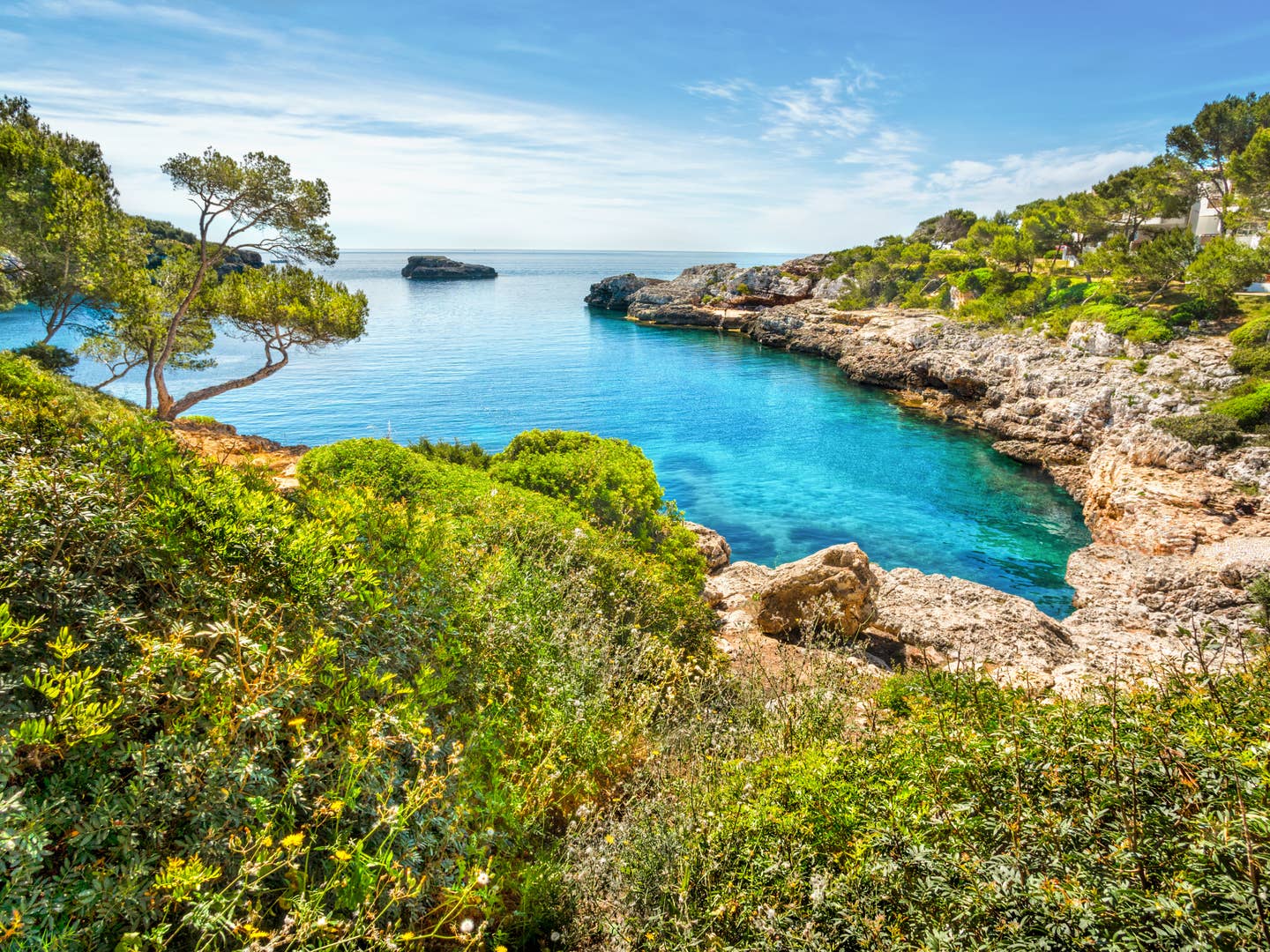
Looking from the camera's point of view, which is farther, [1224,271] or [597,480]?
[1224,271]

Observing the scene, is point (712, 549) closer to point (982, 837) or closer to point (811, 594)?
point (811, 594)

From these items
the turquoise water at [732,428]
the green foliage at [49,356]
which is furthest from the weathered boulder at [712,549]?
the green foliage at [49,356]

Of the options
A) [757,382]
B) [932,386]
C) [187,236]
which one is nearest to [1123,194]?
[932,386]

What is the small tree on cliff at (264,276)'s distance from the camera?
18.9 m

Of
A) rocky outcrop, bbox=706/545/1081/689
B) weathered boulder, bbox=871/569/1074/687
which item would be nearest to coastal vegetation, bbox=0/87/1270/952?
rocky outcrop, bbox=706/545/1081/689

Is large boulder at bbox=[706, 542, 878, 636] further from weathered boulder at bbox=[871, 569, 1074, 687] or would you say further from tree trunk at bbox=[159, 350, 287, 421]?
tree trunk at bbox=[159, 350, 287, 421]

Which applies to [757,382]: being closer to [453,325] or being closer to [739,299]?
[739,299]

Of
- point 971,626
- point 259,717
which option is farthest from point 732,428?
point 259,717

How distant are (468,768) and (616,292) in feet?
338

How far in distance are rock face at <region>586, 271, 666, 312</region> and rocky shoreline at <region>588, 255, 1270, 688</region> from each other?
4811 cm

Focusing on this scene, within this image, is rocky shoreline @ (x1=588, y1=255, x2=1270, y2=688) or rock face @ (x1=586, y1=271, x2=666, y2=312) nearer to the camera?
rocky shoreline @ (x1=588, y1=255, x2=1270, y2=688)

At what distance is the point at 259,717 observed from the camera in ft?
9.53

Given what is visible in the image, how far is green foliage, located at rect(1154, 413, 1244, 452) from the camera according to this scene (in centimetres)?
2381

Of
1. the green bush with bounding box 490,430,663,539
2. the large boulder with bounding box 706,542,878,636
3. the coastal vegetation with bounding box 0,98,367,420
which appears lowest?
the large boulder with bounding box 706,542,878,636
